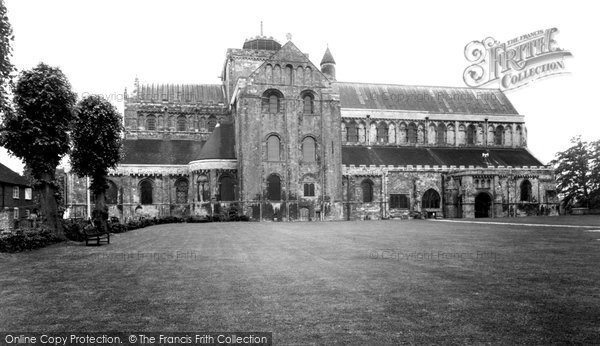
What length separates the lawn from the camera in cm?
805

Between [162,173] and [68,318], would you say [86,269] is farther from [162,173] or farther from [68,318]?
[162,173]

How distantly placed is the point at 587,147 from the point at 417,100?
24.3 metres

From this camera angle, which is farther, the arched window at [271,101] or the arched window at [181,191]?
the arched window at [181,191]

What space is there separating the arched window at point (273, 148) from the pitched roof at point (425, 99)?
14742 mm

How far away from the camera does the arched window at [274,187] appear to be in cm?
5062

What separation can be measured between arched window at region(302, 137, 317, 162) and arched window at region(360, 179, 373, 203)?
24.1 feet

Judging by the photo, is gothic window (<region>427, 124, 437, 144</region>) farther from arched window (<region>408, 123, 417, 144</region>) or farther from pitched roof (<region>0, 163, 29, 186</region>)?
pitched roof (<region>0, 163, 29, 186</region>)

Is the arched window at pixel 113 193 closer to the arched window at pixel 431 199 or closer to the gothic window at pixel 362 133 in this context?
the gothic window at pixel 362 133

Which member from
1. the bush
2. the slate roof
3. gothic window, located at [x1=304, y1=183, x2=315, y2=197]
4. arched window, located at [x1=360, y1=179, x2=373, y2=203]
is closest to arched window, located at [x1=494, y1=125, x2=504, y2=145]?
the slate roof

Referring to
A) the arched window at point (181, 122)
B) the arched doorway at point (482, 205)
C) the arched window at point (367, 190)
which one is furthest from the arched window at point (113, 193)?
the arched doorway at point (482, 205)

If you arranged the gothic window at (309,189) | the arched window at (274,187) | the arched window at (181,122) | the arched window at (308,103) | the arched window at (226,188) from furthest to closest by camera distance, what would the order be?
the arched window at (181,122) → the arched window at (308,103) → the gothic window at (309,189) → the arched window at (274,187) → the arched window at (226,188)

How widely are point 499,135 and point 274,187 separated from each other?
121 feet

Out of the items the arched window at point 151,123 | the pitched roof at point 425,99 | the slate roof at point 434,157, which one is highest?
the pitched roof at point 425,99

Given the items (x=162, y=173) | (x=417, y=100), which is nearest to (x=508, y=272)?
(x=162, y=173)
